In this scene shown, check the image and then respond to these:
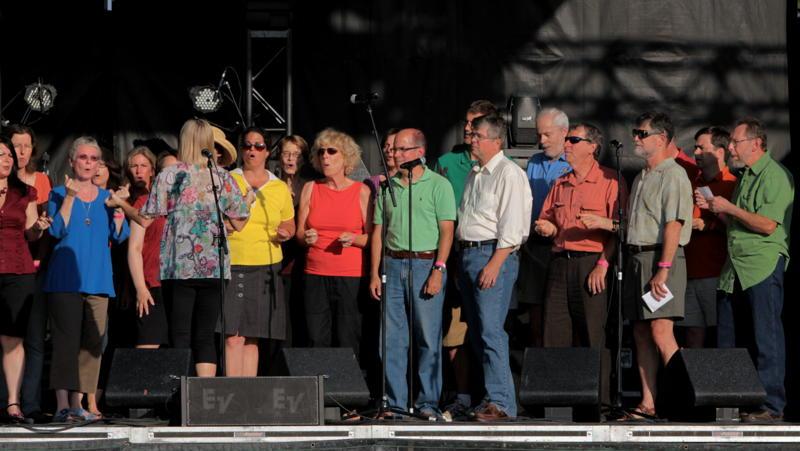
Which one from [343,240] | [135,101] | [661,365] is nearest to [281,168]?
[343,240]

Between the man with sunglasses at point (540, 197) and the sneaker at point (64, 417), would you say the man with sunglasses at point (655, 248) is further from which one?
the sneaker at point (64, 417)

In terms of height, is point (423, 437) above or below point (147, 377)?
below

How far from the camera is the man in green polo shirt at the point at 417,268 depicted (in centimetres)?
770

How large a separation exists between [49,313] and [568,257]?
283 cm

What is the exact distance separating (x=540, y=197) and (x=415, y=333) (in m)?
1.13

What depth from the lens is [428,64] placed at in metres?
9.72

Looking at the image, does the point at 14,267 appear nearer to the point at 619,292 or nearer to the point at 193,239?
the point at 193,239

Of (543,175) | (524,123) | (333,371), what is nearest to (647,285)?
(543,175)

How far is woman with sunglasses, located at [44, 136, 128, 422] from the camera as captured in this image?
24.6 ft

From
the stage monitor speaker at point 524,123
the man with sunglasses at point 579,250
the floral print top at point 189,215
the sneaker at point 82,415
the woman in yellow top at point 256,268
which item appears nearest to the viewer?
the floral print top at point 189,215

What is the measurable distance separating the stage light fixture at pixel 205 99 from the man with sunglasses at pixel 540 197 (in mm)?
2255

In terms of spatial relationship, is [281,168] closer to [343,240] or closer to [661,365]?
[343,240]

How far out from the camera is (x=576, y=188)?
775cm

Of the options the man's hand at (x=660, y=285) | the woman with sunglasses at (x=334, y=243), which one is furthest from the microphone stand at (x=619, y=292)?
the woman with sunglasses at (x=334, y=243)
